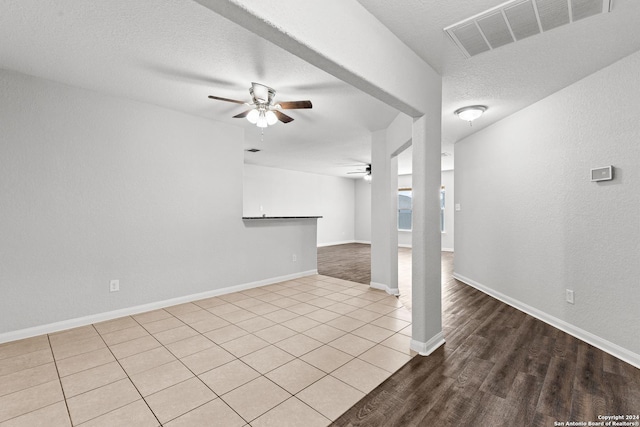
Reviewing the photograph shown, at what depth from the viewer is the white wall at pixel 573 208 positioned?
7.86ft

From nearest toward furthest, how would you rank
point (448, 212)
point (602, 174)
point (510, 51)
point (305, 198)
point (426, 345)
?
point (510, 51) → point (426, 345) → point (602, 174) → point (448, 212) → point (305, 198)

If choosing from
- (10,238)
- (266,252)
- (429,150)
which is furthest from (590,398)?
(10,238)

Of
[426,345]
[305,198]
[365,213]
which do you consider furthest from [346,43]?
[365,213]

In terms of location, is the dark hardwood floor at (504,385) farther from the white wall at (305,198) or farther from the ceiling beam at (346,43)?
the white wall at (305,198)

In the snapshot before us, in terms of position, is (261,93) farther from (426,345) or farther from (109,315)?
(109,315)

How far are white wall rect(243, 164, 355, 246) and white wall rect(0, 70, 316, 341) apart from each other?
141 inches

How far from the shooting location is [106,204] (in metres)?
3.20

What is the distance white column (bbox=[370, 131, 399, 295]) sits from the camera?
428cm

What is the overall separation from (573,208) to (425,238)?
168 centimetres

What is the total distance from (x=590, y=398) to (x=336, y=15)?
2825 mm

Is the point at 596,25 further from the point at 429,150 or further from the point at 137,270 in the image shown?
the point at 137,270

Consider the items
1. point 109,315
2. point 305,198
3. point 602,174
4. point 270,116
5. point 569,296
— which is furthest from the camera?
point 305,198

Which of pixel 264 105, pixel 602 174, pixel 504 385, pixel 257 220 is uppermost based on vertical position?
pixel 264 105

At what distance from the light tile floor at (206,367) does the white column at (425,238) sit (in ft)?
0.83
